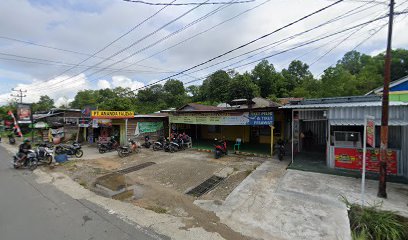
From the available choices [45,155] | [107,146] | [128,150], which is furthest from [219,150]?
[45,155]

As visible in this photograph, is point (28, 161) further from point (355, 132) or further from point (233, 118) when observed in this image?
point (355, 132)

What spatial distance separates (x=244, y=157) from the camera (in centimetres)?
1141

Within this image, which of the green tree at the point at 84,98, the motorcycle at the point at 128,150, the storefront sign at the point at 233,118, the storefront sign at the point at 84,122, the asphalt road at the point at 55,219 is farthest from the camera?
the green tree at the point at 84,98

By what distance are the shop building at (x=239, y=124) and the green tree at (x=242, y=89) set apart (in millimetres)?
19460

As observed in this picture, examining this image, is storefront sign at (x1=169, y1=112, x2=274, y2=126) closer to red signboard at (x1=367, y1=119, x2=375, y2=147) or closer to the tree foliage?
red signboard at (x1=367, y1=119, x2=375, y2=147)

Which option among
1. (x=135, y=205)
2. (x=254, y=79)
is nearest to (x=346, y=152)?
(x=135, y=205)

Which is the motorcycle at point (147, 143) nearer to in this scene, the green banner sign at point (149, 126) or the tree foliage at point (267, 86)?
the green banner sign at point (149, 126)

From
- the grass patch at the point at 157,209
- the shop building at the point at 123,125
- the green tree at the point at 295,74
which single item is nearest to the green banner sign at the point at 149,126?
the shop building at the point at 123,125

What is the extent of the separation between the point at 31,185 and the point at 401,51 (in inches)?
1647

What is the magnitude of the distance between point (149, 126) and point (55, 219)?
11605 mm

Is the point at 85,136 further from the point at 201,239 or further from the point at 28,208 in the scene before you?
the point at 201,239

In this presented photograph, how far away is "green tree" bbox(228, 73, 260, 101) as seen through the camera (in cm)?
3681

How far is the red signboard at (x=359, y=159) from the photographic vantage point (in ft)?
25.0

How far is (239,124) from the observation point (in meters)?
11.8
